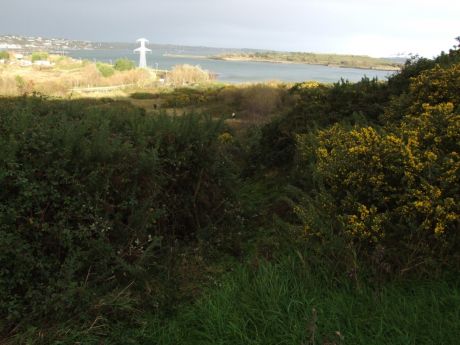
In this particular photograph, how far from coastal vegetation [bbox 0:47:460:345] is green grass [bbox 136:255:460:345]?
0.01 m

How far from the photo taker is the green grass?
2660mm

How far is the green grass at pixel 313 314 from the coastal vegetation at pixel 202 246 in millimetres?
11

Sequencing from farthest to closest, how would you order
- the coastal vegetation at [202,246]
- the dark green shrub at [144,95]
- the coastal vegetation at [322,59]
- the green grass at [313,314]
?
the coastal vegetation at [322,59], the dark green shrub at [144,95], the coastal vegetation at [202,246], the green grass at [313,314]

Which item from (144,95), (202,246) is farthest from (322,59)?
(202,246)

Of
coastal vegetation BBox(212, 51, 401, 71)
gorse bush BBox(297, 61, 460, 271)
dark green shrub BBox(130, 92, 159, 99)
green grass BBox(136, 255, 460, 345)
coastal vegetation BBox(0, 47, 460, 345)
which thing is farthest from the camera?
coastal vegetation BBox(212, 51, 401, 71)

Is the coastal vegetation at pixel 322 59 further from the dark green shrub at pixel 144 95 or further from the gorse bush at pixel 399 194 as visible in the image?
the gorse bush at pixel 399 194

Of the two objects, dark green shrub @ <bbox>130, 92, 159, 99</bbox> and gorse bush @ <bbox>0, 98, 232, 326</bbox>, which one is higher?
gorse bush @ <bbox>0, 98, 232, 326</bbox>

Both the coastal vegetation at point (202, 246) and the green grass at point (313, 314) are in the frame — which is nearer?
the green grass at point (313, 314)

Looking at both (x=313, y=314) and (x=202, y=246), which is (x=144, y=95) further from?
(x=313, y=314)

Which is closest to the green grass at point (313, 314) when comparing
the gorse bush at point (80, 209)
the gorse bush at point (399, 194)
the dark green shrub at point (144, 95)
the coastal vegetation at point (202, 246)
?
the coastal vegetation at point (202, 246)

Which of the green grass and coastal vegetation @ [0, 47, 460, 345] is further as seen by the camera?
coastal vegetation @ [0, 47, 460, 345]

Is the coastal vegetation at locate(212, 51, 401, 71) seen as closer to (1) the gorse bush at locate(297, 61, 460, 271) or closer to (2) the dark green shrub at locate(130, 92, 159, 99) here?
(2) the dark green shrub at locate(130, 92, 159, 99)

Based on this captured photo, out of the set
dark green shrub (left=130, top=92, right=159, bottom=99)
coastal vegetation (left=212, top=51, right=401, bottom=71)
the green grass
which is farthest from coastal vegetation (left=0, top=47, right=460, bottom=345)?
coastal vegetation (left=212, top=51, right=401, bottom=71)

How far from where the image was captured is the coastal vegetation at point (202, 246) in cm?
283
